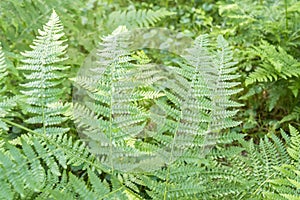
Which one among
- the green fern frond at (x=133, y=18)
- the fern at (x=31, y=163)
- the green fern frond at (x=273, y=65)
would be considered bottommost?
the fern at (x=31, y=163)

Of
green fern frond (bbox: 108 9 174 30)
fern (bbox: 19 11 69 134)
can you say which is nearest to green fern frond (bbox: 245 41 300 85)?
green fern frond (bbox: 108 9 174 30)

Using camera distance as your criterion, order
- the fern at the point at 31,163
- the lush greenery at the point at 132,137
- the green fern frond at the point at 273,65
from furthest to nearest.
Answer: the green fern frond at the point at 273,65 → the lush greenery at the point at 132,137 → the fern at the point at 31,163

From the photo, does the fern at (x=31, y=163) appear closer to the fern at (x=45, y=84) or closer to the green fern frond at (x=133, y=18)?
the fern at (x=45, y=84)

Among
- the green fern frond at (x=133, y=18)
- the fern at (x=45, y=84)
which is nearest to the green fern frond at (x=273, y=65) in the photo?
the green fern frond at (x=133, y=18)

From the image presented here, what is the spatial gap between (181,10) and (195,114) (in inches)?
90.0

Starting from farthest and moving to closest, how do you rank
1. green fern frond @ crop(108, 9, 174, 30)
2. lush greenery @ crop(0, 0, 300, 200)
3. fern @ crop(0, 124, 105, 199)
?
green fern frond @ crop(108, 9, 174, 30), lush greenery @ crop(0, 0, 300, 200), fern @ crop(0, 124, 105, 199)

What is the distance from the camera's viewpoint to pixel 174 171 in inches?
58.2

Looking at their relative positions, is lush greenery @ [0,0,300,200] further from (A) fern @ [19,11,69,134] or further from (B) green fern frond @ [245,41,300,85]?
(B) green fern frond @ [245,41,300,85]

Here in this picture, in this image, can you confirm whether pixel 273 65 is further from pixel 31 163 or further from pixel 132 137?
pixel 31 163

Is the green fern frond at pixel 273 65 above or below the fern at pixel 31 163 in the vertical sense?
above

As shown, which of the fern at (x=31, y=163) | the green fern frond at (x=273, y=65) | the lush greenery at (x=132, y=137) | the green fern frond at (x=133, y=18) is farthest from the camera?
the green fern frond at (x=133, y=18)

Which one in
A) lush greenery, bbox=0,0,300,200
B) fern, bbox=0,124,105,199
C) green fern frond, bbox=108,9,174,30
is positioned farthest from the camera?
green fern frond, bbox=108,9,174,30

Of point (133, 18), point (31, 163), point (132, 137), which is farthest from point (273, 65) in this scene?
point (31, 163)

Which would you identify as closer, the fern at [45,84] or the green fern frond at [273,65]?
the fern at [45,84]
